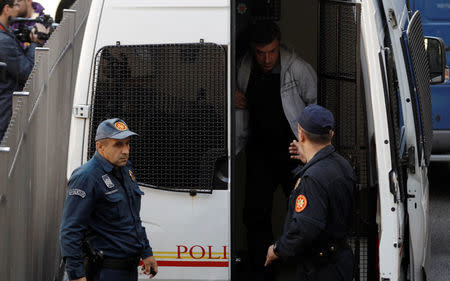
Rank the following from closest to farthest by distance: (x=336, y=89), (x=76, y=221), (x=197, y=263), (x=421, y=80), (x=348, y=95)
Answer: (x=76, y=221) < (x=197, y=263) < (x=421, y=80) < (x=348, y=95) < (x=336, y=89)

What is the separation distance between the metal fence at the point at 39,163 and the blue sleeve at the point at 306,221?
150 centimetres

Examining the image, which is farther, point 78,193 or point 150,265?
point 150,265

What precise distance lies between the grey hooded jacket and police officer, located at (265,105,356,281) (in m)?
1.30

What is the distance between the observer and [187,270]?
518 centimetres

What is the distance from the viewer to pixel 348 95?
19.9ft

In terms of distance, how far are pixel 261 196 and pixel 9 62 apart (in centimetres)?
241

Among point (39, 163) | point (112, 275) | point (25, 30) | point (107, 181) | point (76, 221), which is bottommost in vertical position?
point (112, 275)

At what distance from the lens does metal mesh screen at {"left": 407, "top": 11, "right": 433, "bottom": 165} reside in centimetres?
547

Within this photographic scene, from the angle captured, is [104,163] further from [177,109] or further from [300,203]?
[300,203]

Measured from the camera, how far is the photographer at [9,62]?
745 cm

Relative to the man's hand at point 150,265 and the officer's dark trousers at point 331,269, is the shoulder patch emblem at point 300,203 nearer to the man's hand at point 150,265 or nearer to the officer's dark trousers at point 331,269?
the officer's dark trousers at point 331,269

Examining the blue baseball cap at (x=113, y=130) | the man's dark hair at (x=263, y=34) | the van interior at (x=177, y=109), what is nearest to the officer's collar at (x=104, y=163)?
the blue baseball cap at (x=113, y=130)

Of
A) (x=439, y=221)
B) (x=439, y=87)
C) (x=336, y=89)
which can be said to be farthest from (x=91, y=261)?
(x=439, y=87)

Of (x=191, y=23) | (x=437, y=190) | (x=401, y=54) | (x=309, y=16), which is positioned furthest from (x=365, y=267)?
(x=437, y=190)
